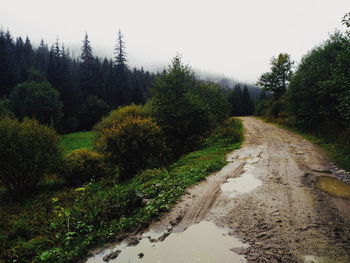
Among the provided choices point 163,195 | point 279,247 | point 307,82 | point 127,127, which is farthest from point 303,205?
point 307,82

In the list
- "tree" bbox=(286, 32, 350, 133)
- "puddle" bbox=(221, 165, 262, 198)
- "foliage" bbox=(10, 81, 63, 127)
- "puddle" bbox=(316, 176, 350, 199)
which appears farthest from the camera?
Result: "foliage" bbox=(10, 81, 63, 127)

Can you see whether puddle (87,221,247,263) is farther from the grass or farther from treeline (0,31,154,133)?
treeline (0,31,154,133)

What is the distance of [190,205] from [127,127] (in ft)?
22.9

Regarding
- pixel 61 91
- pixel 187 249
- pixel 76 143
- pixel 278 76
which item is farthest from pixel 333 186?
pixel 61 91

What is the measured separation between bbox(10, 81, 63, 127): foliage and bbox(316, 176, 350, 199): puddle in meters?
43.2

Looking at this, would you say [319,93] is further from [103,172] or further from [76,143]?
[76,143]

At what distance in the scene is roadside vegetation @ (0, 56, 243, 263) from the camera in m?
5.00

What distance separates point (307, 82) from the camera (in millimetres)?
18406

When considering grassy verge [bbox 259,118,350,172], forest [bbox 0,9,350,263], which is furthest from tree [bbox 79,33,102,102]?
grassy verge [bbox 259,118,350,172]

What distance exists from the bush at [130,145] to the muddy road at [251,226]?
5080 mm

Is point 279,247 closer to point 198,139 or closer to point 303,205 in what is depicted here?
point 303,205

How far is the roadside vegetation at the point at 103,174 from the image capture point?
16.4 ft

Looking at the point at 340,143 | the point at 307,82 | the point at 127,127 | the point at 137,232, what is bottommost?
the point at 137,232

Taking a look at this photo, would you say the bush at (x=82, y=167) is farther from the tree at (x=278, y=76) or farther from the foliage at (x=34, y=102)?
the tree at (x=278, y=76)
